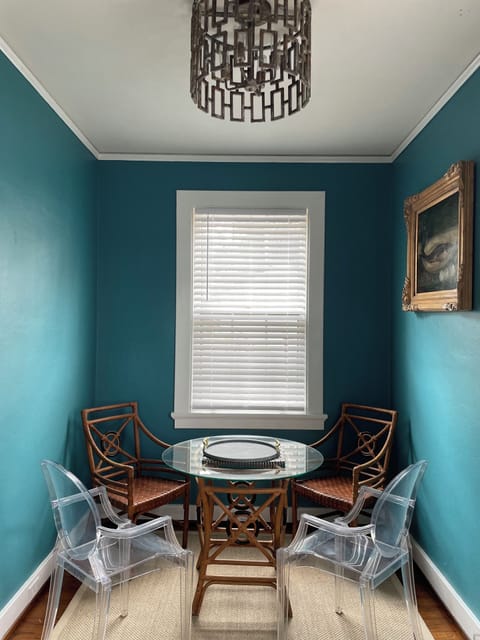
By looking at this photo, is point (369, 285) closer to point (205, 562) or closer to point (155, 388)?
point (155, 388)

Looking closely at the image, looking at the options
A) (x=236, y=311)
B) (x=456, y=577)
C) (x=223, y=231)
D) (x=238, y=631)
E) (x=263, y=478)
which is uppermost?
(x=223, y=231)

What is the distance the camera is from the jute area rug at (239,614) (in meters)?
2.22

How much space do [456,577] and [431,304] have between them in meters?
1.41

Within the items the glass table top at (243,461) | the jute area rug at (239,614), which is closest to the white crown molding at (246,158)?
the glass table top at (243,461)

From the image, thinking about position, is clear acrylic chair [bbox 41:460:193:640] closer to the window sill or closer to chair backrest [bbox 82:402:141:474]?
chair backrest [bbox 82:402:141:474]

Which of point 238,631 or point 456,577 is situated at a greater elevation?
point 456,577

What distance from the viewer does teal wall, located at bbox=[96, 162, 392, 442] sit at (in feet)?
11.2

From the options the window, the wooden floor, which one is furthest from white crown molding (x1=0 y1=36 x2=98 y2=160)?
the wooden floor

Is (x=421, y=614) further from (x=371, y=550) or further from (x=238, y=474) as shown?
(x=238, y=474)

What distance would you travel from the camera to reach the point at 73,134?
9.73 ft

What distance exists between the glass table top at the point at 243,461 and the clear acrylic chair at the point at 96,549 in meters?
0.31

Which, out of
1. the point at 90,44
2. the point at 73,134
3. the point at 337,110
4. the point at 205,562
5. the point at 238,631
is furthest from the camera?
the point at 73,134

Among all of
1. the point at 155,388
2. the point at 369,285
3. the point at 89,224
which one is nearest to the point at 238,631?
the point at 155,388

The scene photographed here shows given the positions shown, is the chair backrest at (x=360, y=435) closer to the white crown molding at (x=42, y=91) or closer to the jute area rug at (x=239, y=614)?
the jute area rug at (x=239, y=614)
